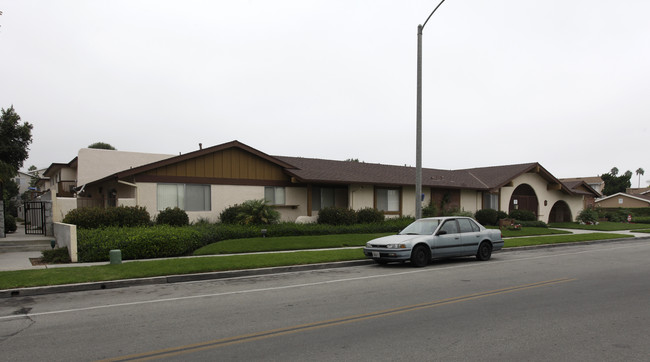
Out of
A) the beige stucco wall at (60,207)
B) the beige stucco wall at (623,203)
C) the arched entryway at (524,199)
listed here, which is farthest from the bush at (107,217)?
the beige stucco wall at (623,203)

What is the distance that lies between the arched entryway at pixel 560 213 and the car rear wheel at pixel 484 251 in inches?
1089

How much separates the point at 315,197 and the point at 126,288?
15.5 meters

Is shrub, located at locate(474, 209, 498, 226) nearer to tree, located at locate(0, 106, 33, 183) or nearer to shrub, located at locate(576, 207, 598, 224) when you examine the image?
shrub, located at locate(576, 207, 598, 224)

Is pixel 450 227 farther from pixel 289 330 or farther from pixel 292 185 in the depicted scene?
pixel 292 185

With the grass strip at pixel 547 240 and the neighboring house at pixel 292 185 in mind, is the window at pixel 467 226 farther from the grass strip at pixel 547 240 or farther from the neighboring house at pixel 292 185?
the neighboring house at pixel 292 185

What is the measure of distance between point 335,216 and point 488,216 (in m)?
13.0

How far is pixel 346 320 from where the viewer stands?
6574mm

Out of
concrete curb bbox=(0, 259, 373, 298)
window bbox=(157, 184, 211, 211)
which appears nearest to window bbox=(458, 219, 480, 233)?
concrete curb bbox=(0, 259, 373, 298)

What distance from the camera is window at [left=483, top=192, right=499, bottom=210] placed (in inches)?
1292

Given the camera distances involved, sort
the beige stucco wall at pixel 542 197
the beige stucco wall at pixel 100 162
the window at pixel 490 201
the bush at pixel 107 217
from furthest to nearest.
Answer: the beige stucco wall at pixel 542 197 < the window at pixel 490 201 < the beige stucco wall at pixel 100 162 < the bush at pixel 107 217

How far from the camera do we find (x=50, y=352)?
5254 millimetres

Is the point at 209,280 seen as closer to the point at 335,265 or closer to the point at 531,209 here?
the point at 335,265

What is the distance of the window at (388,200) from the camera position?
89.4 feet

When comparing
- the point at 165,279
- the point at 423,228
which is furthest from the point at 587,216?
the point at 165,279
